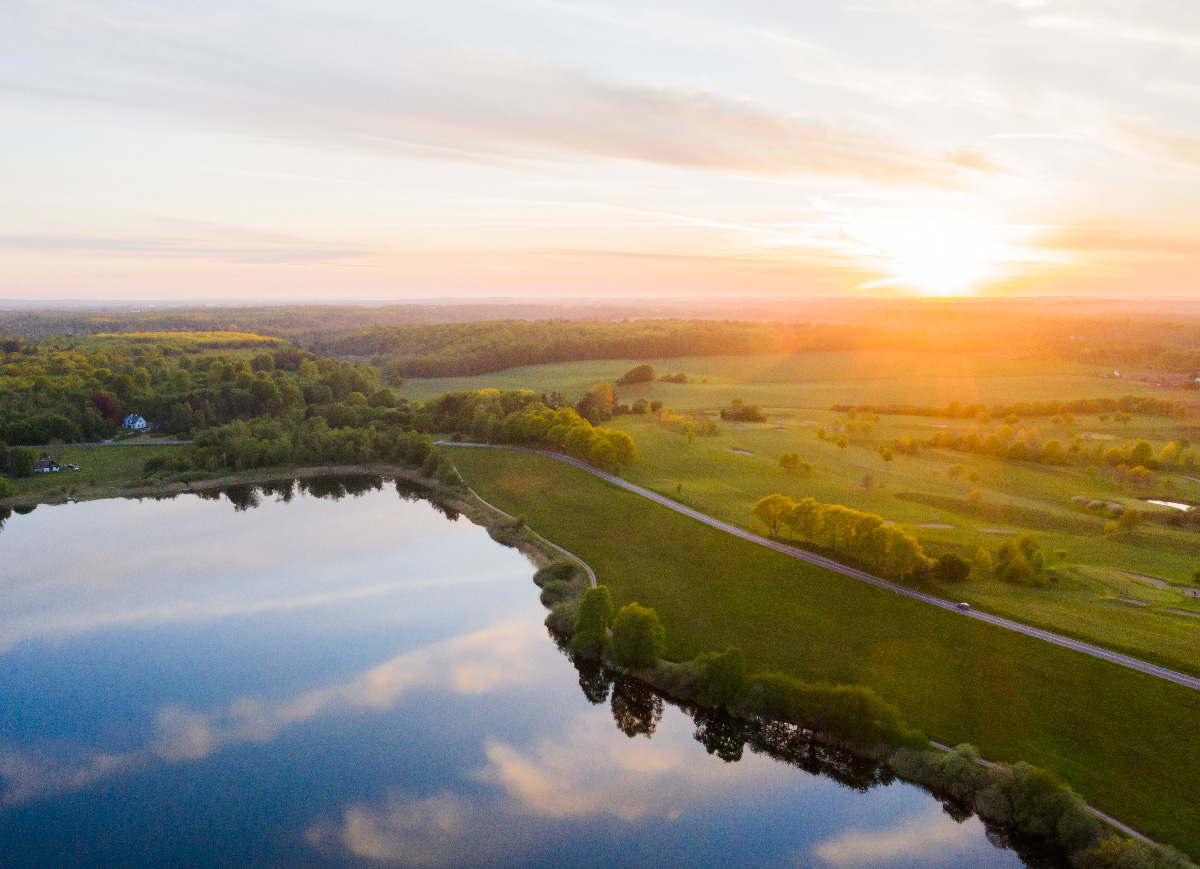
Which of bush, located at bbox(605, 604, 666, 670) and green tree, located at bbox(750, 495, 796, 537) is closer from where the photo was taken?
bush, located at bbox(605, 604, 666, 670)

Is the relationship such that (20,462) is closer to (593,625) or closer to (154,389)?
(154,389)

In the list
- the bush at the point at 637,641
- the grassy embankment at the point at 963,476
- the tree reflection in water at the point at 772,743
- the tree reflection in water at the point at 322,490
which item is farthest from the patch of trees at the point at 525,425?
the tree reflection in water at the point at 772,743

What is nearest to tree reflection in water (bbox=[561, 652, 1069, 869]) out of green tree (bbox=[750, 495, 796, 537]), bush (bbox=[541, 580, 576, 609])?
bush (bbox=[541, 580, 576, 609])

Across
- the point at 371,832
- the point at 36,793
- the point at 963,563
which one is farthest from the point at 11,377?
the point at 963,563

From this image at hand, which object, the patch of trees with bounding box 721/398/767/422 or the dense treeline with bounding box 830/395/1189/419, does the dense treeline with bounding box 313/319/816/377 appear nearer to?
the dense treeline with bounding box 830/395/1189/419

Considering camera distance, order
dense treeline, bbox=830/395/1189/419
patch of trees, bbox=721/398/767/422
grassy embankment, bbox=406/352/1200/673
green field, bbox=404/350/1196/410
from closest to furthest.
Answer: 1. grassy embankment, bbox=406/352/1200/673
2. dense treeline, bbox=830/395/1189/419
3. patch of trees, bbox=721/398/767/422
4. green field, bbox=404/350/1196/410

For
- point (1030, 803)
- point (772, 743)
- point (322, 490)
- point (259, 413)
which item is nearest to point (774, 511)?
point (772, 743)
